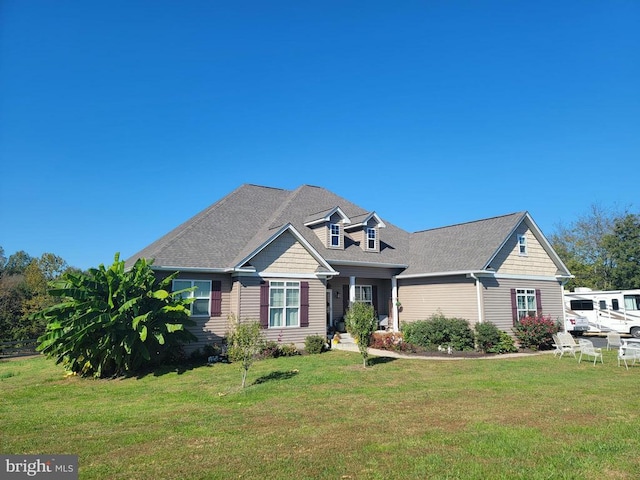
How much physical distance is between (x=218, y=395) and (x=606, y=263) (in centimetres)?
4987

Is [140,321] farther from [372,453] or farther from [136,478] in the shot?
[372,453]

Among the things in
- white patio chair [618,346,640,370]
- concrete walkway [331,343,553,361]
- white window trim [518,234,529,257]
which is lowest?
concrete walkway [331,343,553,361]

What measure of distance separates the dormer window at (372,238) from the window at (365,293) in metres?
2.50

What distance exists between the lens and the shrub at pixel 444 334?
18484 mm

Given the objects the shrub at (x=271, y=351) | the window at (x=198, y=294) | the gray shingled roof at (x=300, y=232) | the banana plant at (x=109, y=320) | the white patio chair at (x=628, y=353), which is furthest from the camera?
the gray shingled roof at (x=300, y=232)

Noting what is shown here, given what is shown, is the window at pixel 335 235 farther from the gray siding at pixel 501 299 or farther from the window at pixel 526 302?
the window at pixel 526 302

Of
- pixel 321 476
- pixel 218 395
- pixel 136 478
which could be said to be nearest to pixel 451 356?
pixel 218 395

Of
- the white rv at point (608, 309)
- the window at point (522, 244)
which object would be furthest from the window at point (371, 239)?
the white rv at point (608, 309)

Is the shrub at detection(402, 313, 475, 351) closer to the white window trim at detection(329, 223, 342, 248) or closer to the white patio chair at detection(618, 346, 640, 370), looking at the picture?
the white patio chair at detection(618, 346, 640, 370)

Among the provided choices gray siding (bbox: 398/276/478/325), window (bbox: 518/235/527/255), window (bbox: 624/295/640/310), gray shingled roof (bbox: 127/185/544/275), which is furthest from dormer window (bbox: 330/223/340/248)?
window (bbox: 624/295/640/310)

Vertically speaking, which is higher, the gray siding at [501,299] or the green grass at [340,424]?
the gray siding at [501,299]

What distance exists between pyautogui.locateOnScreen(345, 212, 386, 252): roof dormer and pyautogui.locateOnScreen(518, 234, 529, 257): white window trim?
728 centimetres

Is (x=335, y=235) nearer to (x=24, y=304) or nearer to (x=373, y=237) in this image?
(x=373, y=237)

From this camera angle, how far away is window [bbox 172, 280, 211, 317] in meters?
17.3
